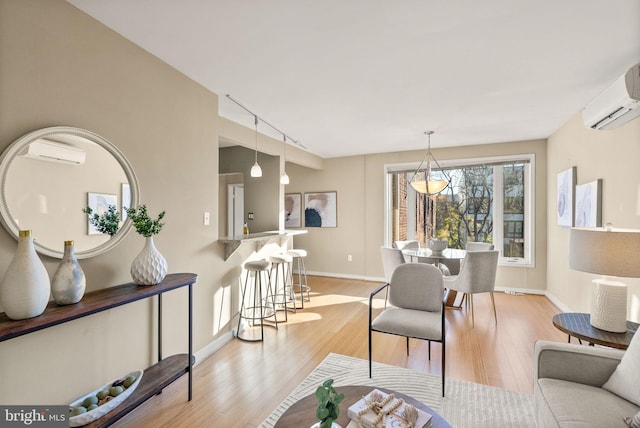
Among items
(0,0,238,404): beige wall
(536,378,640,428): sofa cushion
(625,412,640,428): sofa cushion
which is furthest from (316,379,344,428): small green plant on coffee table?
(0,0,238,404): beige wall

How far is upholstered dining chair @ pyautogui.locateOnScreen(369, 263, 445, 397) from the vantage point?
7.23 feet

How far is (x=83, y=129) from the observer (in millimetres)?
1751

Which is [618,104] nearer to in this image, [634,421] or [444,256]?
[444,256]

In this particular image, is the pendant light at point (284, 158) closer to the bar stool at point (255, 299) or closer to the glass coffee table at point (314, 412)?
the bar stool at point (255, 299)

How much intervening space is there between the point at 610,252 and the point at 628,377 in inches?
28.1

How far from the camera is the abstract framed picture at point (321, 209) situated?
6059 mm

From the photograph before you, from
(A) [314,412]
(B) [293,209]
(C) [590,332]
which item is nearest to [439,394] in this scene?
(C) [590,332]

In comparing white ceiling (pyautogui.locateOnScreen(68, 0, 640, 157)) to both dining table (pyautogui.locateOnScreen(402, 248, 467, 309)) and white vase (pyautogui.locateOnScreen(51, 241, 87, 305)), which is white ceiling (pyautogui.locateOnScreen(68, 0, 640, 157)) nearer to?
white vase (pyautogui.locateOnScreen(51, 241, 87, 305))

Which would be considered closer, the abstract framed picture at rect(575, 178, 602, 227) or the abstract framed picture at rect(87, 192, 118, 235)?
the abstract framed picture at rect(87, 192, 118, 235)

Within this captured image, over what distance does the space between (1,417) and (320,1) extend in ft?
8.73

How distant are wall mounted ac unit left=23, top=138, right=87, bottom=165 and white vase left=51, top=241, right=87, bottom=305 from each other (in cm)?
49

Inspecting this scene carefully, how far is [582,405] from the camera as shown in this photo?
51.0 inches

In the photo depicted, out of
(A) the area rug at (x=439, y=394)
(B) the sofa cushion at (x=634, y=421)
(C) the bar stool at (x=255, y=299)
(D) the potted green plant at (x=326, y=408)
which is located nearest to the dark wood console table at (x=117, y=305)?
(A) the area rug at (x=439, y=394)

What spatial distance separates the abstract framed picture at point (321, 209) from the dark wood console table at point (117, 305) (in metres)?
4.03
